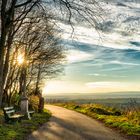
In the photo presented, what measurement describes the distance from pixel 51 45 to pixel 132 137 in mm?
25056

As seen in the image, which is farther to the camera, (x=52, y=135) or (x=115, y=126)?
(x=115, y=126)

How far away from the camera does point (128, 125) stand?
23.5m

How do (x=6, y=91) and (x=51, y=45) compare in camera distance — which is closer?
(x=6, y=91)

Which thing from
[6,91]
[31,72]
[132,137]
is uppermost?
[31,72]

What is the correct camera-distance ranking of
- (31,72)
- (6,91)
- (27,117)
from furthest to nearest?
(31,72)
(6,91)
(27,117)

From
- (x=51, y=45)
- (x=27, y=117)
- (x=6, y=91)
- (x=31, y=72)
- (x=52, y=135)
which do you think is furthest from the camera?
(x=31, y=72)

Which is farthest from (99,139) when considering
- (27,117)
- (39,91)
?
(39,91)

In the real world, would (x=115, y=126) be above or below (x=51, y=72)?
below

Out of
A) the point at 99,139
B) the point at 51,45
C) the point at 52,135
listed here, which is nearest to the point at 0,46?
the point at 52,135

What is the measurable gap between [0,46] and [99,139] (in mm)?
6748

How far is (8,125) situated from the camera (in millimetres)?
21312

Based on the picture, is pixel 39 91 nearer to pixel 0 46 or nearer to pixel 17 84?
pixel 17 84

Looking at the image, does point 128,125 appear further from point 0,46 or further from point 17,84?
point 17,84

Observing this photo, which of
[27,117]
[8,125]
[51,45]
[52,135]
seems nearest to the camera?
[52,135]
